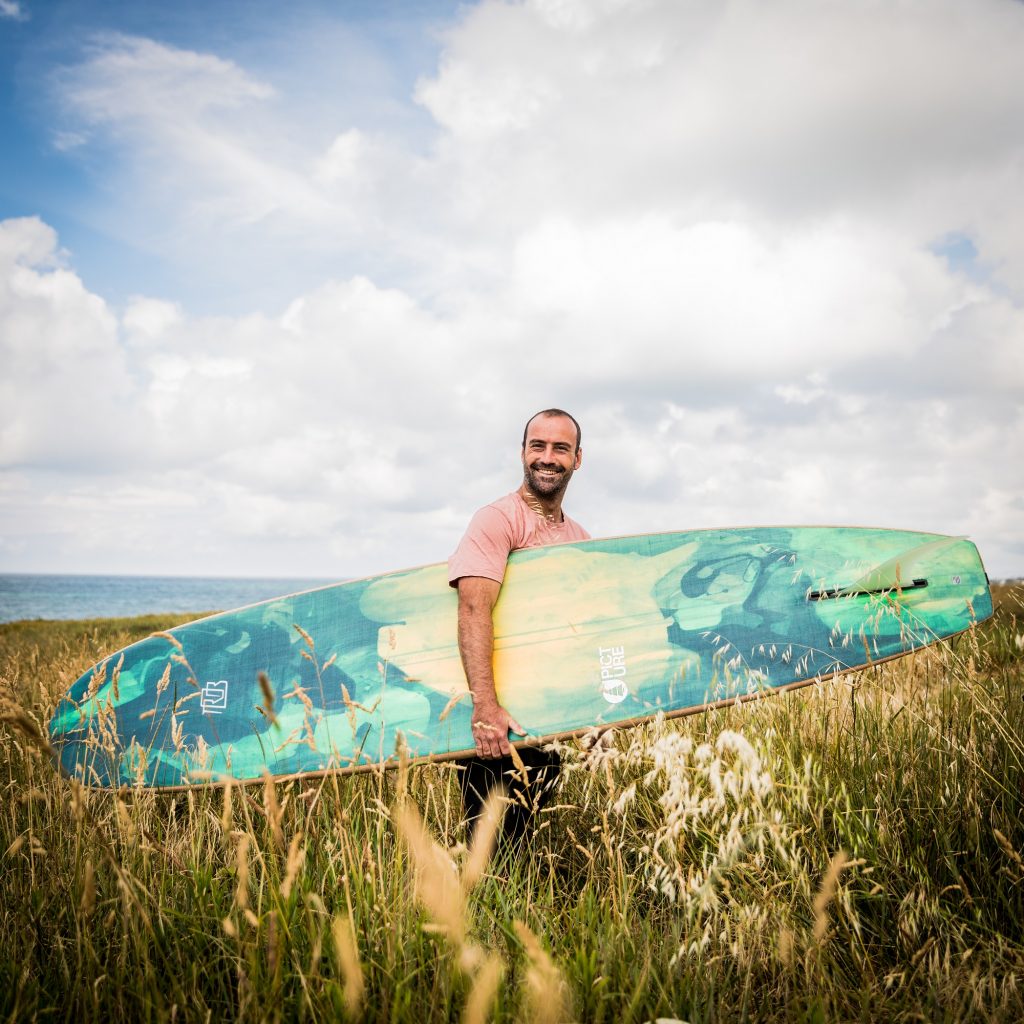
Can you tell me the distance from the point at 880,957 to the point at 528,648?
1601 mm

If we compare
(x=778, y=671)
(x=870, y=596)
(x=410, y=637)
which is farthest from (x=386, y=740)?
(x=870, y=596)

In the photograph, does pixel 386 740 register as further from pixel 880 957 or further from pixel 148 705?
pixel 880 957

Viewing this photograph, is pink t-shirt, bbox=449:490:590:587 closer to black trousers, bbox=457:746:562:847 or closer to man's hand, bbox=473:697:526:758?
man's hand, bbox=473:697:526:758

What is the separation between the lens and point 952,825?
6.10 ft

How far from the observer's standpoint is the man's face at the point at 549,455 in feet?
9.36

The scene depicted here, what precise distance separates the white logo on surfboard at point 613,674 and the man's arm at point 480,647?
51 centimetres

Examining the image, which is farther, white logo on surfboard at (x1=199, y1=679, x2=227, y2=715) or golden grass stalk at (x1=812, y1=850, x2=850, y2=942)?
white logo on surfboard at (x1=199, y1=679, x2=227, y2=715)

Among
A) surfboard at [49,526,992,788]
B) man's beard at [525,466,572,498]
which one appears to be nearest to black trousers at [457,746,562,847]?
surfboard at [49,526,992,788]

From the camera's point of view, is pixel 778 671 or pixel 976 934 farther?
pixel 778 671

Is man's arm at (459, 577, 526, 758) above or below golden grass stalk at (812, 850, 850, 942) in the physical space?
above

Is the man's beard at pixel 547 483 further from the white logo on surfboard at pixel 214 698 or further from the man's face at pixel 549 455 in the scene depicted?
the white logo on surfboard at pixel 214 698

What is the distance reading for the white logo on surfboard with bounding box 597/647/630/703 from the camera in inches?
110

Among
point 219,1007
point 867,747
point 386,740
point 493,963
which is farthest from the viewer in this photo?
point 386,740

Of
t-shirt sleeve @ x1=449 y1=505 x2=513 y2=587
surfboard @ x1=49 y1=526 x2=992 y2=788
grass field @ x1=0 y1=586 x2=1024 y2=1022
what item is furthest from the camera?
surfboard @ x1=49 y1=526 x2=992 y2=788
